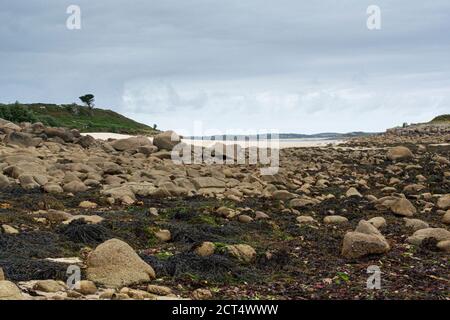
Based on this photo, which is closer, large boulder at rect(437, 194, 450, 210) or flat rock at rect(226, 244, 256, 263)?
flat rock at rect(226, 244, 256, 263)

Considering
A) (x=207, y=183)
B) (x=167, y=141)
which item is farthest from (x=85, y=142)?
(x=207, y=183)

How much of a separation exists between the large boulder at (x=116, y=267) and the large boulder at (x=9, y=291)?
3.38 feet

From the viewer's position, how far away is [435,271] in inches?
323

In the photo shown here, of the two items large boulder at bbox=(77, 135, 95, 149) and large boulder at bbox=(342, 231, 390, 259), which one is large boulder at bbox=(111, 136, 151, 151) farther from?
large boulder at bbox=(342, 231, 390, 259)

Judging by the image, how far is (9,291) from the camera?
595cm

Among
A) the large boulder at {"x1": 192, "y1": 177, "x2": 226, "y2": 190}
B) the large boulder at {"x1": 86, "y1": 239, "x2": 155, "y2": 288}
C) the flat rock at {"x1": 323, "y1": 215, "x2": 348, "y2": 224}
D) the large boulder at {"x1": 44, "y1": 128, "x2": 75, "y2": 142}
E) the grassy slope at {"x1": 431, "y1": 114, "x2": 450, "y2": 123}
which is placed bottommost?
the flat rock at {"x1": 323, "y1": 215, "x2": 348, "y2": 224}

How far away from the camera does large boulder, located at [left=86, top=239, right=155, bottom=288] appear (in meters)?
6.91

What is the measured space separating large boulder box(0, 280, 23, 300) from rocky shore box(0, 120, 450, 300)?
0.01 meters

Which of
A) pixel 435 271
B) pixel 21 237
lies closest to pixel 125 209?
pixel 21 237

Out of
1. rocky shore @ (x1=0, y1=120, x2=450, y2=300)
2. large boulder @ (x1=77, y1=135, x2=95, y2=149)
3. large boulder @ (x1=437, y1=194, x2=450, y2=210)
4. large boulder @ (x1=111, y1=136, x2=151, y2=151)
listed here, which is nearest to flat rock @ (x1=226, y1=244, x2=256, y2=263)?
rocky shore @ (x1=0, y1=120, x2=450, y2=300)
